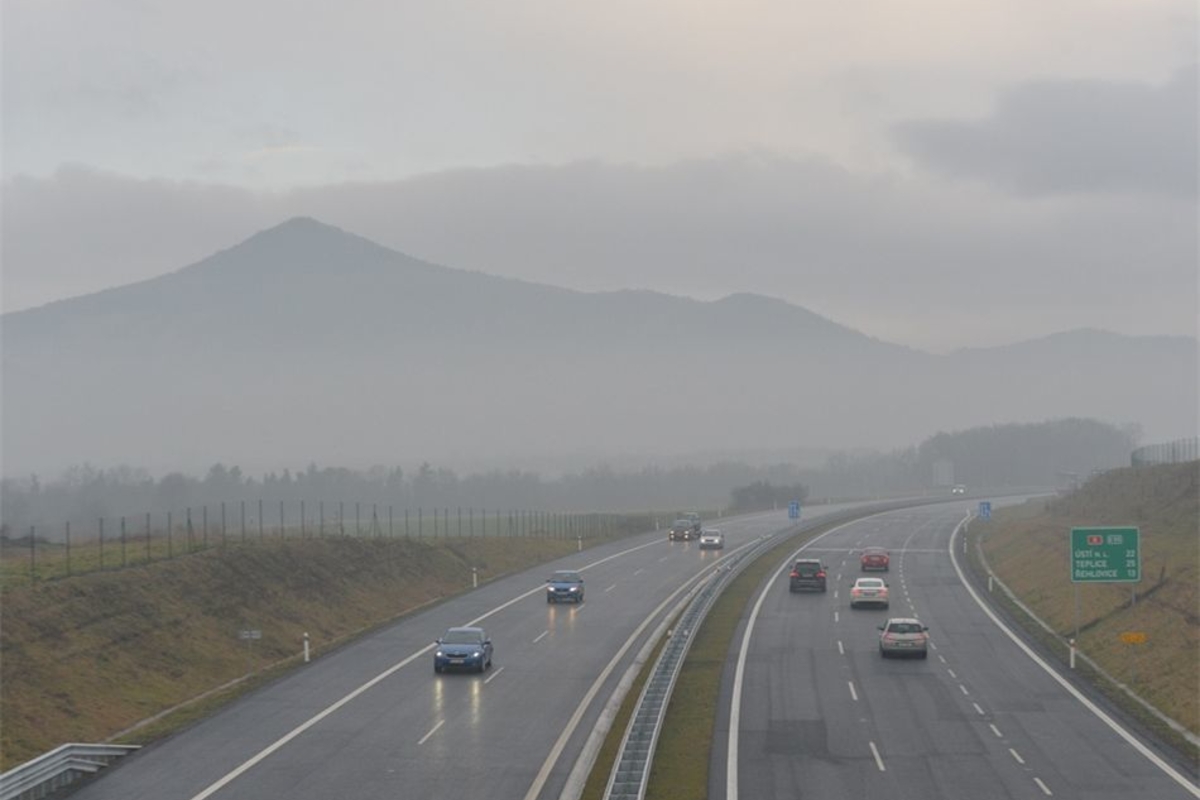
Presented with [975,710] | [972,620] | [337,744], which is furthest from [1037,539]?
[337,744]

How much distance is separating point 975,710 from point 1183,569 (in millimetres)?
22604

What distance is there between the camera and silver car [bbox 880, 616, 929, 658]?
49.5m

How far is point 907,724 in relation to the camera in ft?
125

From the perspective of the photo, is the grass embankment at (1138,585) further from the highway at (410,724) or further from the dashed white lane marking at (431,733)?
the dashed white lane marking at (431,733)

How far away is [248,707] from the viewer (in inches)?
1594

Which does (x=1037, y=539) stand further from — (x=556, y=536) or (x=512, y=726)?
(x=512, y=726)

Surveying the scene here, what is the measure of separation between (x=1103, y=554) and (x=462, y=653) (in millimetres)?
25372

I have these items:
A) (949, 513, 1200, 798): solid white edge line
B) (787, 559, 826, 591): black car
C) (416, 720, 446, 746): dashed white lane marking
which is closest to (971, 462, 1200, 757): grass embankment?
(949, 513, 1200, 798): solid white edge line

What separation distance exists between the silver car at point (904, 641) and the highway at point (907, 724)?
62 cm

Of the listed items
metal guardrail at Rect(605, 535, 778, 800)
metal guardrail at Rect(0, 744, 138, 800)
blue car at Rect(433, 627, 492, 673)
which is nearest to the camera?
metal guardrail at Rect(605, 535, 778, 800)

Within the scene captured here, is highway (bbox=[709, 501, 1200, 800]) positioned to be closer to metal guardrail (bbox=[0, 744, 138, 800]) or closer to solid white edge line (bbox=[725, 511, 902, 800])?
solid white edge line (bbox=[725, 511, 902, 800])

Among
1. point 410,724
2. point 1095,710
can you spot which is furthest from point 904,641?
point 410,724

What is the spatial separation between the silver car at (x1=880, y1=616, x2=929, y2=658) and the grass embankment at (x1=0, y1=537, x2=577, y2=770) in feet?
69.9

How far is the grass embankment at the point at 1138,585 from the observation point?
44.6 meters
